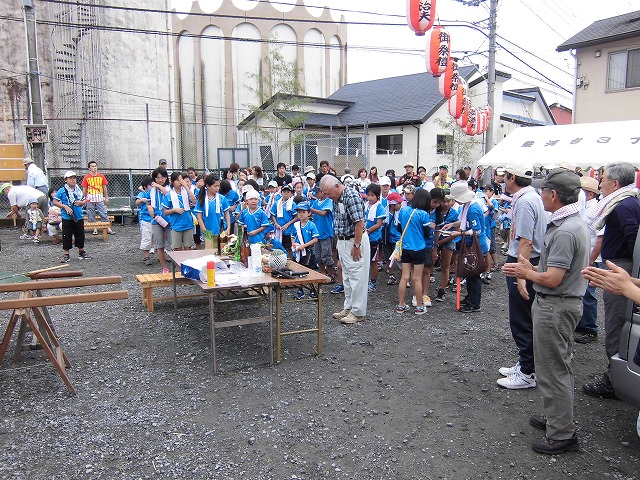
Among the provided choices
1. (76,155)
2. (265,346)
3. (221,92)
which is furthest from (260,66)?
(265,346)

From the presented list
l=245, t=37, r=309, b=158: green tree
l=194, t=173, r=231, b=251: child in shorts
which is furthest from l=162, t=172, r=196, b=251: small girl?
l=245, t=37, r=309, b=158: green tree

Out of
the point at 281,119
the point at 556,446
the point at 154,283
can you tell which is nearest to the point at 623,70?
the point at 281,119

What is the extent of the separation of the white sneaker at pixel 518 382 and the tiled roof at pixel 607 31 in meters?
15.8

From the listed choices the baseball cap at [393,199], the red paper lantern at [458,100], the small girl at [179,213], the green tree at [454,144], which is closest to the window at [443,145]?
the green tree at [454,144]

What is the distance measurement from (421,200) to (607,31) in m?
15.2

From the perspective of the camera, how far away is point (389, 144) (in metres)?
26.0

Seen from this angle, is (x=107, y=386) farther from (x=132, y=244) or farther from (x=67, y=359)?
(x=132, y=244)

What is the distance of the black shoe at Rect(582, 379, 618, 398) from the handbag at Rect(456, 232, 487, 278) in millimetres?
2286

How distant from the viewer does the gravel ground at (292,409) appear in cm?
333

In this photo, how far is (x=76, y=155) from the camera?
1903cm

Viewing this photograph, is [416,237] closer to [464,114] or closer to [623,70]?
[464,114]

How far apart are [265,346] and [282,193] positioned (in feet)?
11.0

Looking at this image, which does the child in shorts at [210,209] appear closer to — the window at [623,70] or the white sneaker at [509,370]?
the white sneaker at [509,370]

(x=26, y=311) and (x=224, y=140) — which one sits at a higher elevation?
(x=224, y=140)
